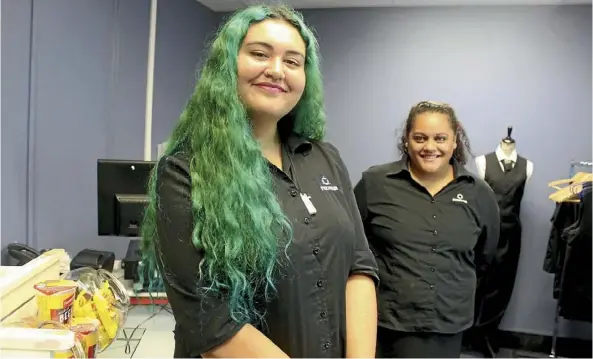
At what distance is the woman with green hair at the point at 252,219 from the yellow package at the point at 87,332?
0.26 meters

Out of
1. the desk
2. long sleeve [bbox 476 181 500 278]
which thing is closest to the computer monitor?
the desk

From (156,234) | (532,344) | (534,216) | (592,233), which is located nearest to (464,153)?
(592,233)

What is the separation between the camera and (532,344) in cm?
352

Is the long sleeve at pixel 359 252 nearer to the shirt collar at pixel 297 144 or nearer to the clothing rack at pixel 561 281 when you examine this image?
the shirt collar at pixel 297 144

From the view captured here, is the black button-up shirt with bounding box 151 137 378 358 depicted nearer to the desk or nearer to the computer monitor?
the desk

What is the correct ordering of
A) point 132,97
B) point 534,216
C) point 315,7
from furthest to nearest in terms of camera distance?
point 315,7 → point 534,216 → point 132,97

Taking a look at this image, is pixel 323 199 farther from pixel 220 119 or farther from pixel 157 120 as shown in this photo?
pixel 157 120

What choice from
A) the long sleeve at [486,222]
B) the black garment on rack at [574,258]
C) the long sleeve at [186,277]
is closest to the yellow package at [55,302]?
the long sleeve at [186,277]

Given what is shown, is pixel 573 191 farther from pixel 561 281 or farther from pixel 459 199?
pixel 459 199

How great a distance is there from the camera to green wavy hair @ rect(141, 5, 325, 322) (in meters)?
1.00

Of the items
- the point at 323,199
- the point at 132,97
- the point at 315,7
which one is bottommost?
the point at 323,199

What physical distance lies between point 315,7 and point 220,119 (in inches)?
120

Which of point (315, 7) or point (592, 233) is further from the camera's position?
point (315, 7)

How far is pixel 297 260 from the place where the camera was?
107 cm
